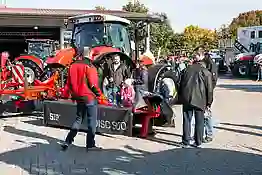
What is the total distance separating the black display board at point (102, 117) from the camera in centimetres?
943

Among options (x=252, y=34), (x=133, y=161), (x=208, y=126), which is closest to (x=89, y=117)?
(x=133, y=161)

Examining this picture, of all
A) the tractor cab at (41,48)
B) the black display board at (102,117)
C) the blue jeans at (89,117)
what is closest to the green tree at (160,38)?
the tractor cab at (41,48)

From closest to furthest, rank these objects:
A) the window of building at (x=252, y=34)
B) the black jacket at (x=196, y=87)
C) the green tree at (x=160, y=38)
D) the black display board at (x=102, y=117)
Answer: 1. the black jacket at (x=196, y=87)
2. the black display board at (x=102, y=117)
3. the window of building at (x=252, y=34)
4. the green tree at (x=160, y=38)

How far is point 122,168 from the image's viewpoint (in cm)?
717

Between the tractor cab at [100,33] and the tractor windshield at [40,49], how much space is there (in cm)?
1145

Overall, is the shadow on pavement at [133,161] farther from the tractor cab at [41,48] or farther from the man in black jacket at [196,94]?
A: the tractor cab at [41,48]

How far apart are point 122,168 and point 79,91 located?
5.73 ft

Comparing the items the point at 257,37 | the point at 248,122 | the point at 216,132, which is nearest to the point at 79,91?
the point at 216,132

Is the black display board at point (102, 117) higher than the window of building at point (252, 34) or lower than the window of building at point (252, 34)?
lower

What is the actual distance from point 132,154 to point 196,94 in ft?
4.81

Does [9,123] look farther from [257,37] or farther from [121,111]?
[257,37]

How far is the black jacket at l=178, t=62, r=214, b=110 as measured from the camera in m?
8.45

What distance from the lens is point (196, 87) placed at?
8.45 metres

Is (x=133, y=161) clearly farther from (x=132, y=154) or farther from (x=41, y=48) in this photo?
(x=41, y=48)
